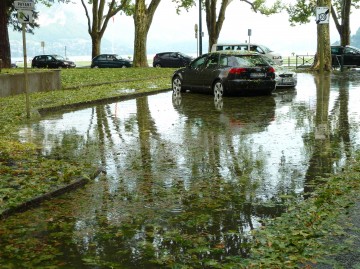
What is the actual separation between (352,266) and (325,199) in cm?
201

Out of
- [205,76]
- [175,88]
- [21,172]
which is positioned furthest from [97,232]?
[175,88]

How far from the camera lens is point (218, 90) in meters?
19.8

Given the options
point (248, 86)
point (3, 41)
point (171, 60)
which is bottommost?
point (248, 86)

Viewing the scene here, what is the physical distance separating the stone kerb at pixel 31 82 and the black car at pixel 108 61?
87.2 feet

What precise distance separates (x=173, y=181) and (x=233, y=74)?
12.2 meters

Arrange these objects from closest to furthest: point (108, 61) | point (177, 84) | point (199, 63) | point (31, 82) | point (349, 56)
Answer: point (199, 63) < point (31, 82) < point (177, 84) < point (349, 56) < point (108, 61)

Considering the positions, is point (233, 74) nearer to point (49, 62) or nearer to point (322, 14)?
point (322, 14)

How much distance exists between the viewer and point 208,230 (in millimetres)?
5574

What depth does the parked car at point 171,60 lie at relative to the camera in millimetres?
50969

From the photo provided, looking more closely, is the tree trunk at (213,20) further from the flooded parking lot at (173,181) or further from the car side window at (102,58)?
the flooded parking lot at (173,181)

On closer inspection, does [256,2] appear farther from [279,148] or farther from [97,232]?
[97,232]

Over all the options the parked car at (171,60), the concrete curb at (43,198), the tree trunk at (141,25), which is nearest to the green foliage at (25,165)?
the concrete curb at (43,198)

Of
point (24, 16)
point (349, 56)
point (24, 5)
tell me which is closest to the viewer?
point (24, 5)

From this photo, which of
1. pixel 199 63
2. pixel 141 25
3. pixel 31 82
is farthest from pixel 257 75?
pixel 141 25
